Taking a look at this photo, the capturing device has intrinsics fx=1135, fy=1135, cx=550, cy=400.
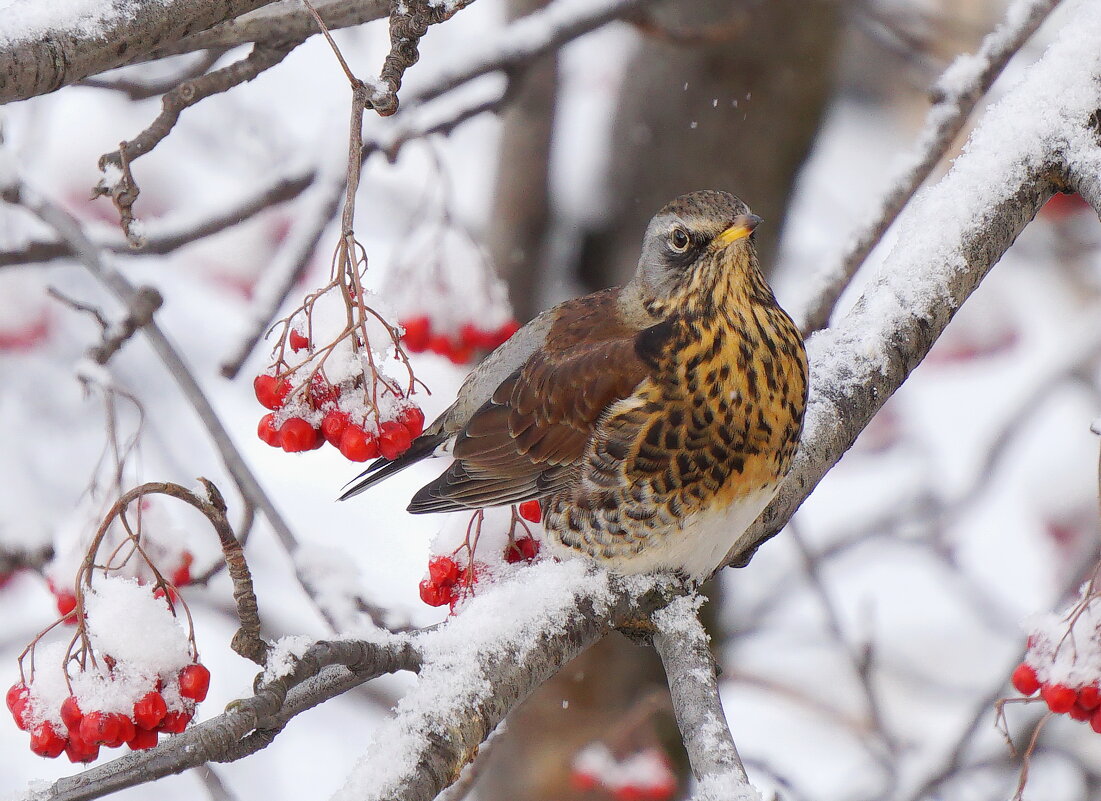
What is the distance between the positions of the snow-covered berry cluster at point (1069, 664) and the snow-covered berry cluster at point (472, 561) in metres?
0.88

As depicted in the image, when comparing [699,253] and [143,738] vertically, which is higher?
[699,253]

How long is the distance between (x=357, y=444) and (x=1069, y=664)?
1.10 metres

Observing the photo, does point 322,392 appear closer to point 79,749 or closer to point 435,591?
point 435,591

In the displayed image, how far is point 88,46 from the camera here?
1491 mm

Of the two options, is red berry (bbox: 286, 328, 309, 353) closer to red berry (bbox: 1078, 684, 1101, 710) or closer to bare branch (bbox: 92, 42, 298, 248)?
bare branch (bbox: 92, 42, 298, 248)

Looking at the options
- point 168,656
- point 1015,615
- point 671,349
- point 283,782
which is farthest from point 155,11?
point 283,782

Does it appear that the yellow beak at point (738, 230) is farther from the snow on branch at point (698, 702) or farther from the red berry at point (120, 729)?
the red berry at point (120, 729)

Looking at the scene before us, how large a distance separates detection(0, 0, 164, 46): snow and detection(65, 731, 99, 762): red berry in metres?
0.92

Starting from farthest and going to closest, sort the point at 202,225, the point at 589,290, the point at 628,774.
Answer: the point at 589,290 → the point at 628,774 → the point at 202,225

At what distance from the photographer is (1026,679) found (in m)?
1.69

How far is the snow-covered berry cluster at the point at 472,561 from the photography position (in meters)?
1.99

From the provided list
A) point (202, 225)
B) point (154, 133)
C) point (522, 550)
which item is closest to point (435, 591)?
point (522, 550)

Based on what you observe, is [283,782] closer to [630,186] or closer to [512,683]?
[630,186]

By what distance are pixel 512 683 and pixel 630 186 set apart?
249 centimetres
